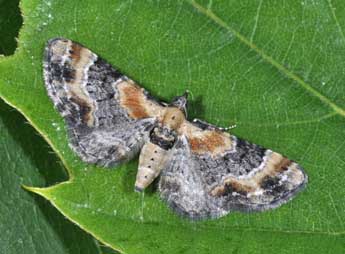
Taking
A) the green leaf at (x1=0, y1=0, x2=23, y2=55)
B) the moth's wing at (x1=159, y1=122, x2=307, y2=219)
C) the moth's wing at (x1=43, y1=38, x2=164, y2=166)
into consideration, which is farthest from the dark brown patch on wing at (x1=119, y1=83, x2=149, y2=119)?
the green leaf at (x1=0, y1=0, x2=23, y2=55)

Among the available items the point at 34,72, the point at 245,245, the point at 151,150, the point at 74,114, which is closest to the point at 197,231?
the point at 245,245

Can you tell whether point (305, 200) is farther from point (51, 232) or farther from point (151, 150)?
point (51, 232)

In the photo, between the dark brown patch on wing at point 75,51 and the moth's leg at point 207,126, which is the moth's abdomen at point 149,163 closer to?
the moth's leg at point 207,126

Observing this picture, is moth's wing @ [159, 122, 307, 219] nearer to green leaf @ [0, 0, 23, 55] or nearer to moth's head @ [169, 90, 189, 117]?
moth's head @ [169, 90, 189, 117]

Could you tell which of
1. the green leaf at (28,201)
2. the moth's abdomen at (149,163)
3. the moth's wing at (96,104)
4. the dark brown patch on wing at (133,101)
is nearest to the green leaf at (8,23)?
the green leaf at (28,201)

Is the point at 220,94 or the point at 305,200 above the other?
the point at 220,94

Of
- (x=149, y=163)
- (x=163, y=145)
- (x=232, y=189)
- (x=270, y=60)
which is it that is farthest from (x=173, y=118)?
(x=270, y=60)
